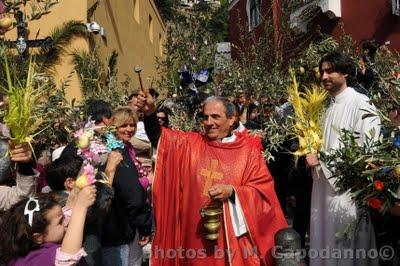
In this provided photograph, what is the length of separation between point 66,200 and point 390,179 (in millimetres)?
2017

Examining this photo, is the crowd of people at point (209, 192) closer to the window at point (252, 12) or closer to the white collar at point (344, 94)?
the white collar at point (344, 94)

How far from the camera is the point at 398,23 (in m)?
11.7

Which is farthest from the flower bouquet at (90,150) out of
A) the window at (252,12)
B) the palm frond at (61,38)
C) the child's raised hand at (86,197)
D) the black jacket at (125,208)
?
the window at (252,12)

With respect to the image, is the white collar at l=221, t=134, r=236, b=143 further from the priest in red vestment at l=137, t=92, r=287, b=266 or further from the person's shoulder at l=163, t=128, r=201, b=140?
the person's shoulder at l=163, t=128, r=201, b=140

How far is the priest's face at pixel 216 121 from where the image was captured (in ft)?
14.2

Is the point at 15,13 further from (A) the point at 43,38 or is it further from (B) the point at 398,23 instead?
(B) the point at 398,23

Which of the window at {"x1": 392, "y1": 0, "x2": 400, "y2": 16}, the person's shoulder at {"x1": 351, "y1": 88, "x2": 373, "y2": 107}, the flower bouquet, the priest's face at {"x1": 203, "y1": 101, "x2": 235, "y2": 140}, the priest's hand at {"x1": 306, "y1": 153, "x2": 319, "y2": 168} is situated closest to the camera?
the flower bouquet

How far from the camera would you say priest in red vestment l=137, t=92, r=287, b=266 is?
421cm

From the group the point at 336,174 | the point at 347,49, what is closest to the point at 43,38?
the point at 347,49

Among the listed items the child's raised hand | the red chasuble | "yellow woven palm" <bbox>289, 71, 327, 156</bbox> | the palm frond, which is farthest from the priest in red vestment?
the palm frond

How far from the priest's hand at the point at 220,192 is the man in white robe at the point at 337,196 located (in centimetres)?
65

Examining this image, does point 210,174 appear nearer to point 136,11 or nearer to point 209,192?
point 209,192

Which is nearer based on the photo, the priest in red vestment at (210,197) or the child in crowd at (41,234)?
the child in crowd at (41,234)

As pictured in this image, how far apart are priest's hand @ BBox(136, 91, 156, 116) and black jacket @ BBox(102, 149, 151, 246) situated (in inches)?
15.9
